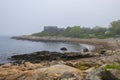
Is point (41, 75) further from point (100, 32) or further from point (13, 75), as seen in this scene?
point (100, 32)

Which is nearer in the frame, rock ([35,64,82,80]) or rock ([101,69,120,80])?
rock ([101,69,120,80])

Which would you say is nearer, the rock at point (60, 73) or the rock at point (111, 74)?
the rock at point (111, 74)

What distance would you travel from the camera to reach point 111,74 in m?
13.9

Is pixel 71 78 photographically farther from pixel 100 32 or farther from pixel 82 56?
pixel 100 32

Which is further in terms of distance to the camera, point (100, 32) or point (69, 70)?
point (100, 32)

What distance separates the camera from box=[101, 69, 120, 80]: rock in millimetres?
13758

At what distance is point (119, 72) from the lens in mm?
13984

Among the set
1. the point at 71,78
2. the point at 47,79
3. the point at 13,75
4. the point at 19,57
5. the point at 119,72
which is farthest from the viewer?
the point at 19,57

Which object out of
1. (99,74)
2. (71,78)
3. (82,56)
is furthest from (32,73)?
(82,56)

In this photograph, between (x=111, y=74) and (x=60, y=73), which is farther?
(x=60, y=73)

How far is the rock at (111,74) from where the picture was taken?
1376 cm

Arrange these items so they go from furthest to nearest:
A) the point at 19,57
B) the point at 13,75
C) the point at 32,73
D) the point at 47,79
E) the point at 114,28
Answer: the point at 114,28, the point at 19,57, the point at 13,75, the point at 32,73, the point at 47,79

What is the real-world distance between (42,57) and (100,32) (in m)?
92.7

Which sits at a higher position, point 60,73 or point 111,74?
point 111,74
